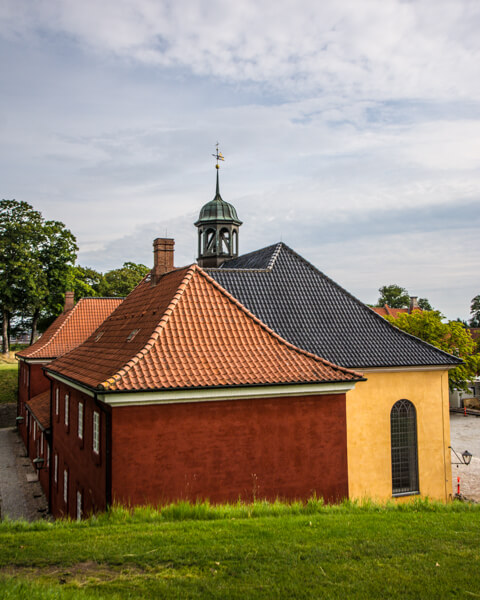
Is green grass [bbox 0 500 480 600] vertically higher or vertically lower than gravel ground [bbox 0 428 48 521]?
higher

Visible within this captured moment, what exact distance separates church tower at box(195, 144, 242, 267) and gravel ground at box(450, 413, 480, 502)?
14.4 meters

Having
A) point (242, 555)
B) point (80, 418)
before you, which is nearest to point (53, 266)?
point (80, 418)

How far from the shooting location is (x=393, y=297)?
92688 millimetres

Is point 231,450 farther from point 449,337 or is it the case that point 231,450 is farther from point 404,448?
point 449,337

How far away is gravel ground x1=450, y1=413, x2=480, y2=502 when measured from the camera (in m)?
21.2

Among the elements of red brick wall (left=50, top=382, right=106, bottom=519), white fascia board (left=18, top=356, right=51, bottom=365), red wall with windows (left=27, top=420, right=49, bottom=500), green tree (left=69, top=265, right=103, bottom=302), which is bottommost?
red wall with windows (left=27, top=420, right=49, bottom=500)

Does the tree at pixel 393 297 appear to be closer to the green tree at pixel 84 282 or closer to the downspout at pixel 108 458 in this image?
the green tree at pixel 84 282

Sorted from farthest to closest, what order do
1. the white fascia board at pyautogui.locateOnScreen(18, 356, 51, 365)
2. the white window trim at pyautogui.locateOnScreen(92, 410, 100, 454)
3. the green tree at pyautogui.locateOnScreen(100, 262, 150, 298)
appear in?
the green tree at pyautogui.locateOnScreen(100, 262, 150, 298) → the white fascia board at pyautogui.locateOnScreen(18, 356, 51, 365) → the white window trim at pyautogui.locateOnScreen(92, 410, 100, 454)

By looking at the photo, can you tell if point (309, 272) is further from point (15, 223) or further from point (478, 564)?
point (15, 223)

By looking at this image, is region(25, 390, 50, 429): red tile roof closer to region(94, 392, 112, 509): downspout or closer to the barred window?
the barred window

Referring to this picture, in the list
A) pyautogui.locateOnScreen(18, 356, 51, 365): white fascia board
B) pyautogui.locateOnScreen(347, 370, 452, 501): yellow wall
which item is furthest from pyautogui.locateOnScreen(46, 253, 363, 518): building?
pyautogui.locateOnScreen(18, 356, 51, 365): white fascia board

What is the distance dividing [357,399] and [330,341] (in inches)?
79.5

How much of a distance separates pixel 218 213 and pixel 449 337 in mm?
21198

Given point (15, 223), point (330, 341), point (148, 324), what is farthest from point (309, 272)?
point (15, 223)
